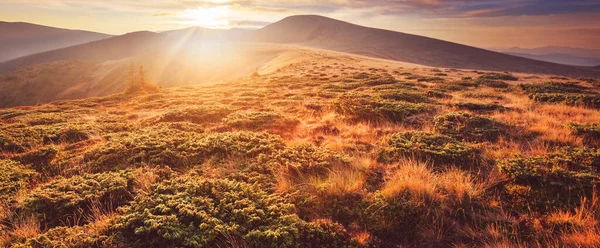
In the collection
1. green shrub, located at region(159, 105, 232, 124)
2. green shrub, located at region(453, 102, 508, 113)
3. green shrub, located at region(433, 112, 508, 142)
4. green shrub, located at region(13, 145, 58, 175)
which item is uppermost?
green shrub, located at region(453, 102, 508, 113)

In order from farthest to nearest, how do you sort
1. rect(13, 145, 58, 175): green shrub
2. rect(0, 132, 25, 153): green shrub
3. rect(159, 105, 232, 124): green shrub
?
rect(159, 105, 232, 124): green shrub
rect(0, 132, 25, 153): green shrub
rect(13, 145, 58, 175): green shrub

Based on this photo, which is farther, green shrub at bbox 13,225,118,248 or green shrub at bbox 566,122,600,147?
green shrub at bbox 566,122,600,147

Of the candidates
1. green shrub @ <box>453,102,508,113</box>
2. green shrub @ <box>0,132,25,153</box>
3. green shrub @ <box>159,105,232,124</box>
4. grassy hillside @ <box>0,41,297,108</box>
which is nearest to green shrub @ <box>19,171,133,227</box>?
green shrub @ <box>0,132,25,153</box>

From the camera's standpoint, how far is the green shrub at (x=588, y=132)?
7.70 metres

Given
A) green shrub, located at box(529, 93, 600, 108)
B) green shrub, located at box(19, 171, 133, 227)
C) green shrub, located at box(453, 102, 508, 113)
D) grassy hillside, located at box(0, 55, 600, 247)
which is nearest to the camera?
grassy hillside, located at box(0, 55, 600, 247)

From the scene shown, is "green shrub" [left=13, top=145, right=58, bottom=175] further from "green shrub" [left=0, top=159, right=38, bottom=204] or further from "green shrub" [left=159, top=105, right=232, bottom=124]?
"green shrub" [left=159, top=105, right=232, bottom=124]

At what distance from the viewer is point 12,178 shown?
591 centimetres

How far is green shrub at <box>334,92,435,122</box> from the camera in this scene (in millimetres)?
11094

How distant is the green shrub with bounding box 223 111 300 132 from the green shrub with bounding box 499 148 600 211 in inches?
268

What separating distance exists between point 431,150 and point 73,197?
7554mm

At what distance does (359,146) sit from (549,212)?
422 cm

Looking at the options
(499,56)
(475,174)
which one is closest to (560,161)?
(475,174)

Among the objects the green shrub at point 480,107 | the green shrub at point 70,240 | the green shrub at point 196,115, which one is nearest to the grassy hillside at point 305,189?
the green shrub at point 70,240

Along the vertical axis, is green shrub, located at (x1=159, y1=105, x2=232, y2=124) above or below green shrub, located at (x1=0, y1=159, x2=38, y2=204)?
above
